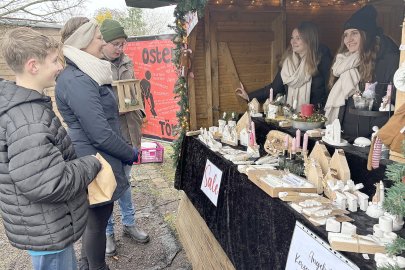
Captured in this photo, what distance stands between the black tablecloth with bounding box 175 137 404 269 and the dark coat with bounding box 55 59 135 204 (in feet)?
2.54

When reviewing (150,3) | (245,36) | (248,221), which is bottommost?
(248,221)

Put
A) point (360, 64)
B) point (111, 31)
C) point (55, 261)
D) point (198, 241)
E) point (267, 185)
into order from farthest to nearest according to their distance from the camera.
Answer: point (198, 241), point (111, 31), point (360, 64), point (267, 185), point (55, 261)

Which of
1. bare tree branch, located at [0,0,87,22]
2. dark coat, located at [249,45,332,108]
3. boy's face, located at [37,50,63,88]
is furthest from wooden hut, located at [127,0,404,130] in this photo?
bare tree branch, located at [0,0,87,22]

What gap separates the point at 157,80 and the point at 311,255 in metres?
5.68

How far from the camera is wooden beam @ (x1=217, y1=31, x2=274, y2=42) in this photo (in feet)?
12.1

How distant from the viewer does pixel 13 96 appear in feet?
4.93

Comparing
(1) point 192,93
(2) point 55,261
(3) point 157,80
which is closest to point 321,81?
(1) point 192,93

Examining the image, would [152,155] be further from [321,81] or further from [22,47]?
[22,47]

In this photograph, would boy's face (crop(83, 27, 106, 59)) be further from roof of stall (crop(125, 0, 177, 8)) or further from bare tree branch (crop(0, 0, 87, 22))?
bare tree branch (crop(0, 0, 87, 22))

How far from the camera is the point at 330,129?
87.1 inches

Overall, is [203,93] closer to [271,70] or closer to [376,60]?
[271,70]

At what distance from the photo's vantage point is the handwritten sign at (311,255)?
127 cm

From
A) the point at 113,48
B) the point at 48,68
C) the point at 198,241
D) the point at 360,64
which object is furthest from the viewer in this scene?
the point at 198,241

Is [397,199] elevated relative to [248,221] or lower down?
elevated
